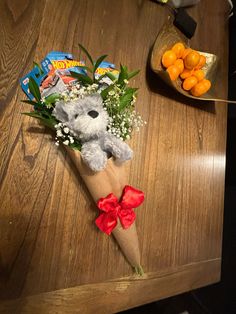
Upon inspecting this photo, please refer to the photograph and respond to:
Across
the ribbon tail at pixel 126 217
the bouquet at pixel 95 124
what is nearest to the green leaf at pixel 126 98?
the bouquet at pixel 95 124

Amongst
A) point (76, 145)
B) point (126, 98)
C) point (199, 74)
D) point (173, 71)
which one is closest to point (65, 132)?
point (76, 145)

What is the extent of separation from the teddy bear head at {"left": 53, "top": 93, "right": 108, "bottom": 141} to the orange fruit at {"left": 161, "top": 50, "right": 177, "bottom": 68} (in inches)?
15.8

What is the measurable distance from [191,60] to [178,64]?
44 mm

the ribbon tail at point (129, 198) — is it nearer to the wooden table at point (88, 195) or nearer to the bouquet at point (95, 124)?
the bouquet at point (95, 124)

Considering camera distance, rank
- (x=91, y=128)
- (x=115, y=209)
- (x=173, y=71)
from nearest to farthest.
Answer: (x=91, y=128), (x=115, y=209), (x=173, y=71)

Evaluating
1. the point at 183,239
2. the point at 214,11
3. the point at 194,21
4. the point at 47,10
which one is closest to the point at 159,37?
the point at 194,21

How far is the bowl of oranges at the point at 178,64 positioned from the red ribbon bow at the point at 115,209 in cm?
41

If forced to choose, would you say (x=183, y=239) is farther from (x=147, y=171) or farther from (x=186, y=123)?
(x=186, y=123)

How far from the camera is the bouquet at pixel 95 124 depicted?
58cm

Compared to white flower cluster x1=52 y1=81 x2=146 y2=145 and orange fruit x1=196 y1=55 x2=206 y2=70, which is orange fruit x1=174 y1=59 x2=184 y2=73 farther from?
white flower cluster x1=52 y1=81 x2=146 y2=145

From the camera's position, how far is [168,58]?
0.88 m

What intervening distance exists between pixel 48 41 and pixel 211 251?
877 millimetres

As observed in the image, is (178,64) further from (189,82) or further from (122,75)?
(122,75)

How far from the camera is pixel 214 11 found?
1.17 meters
